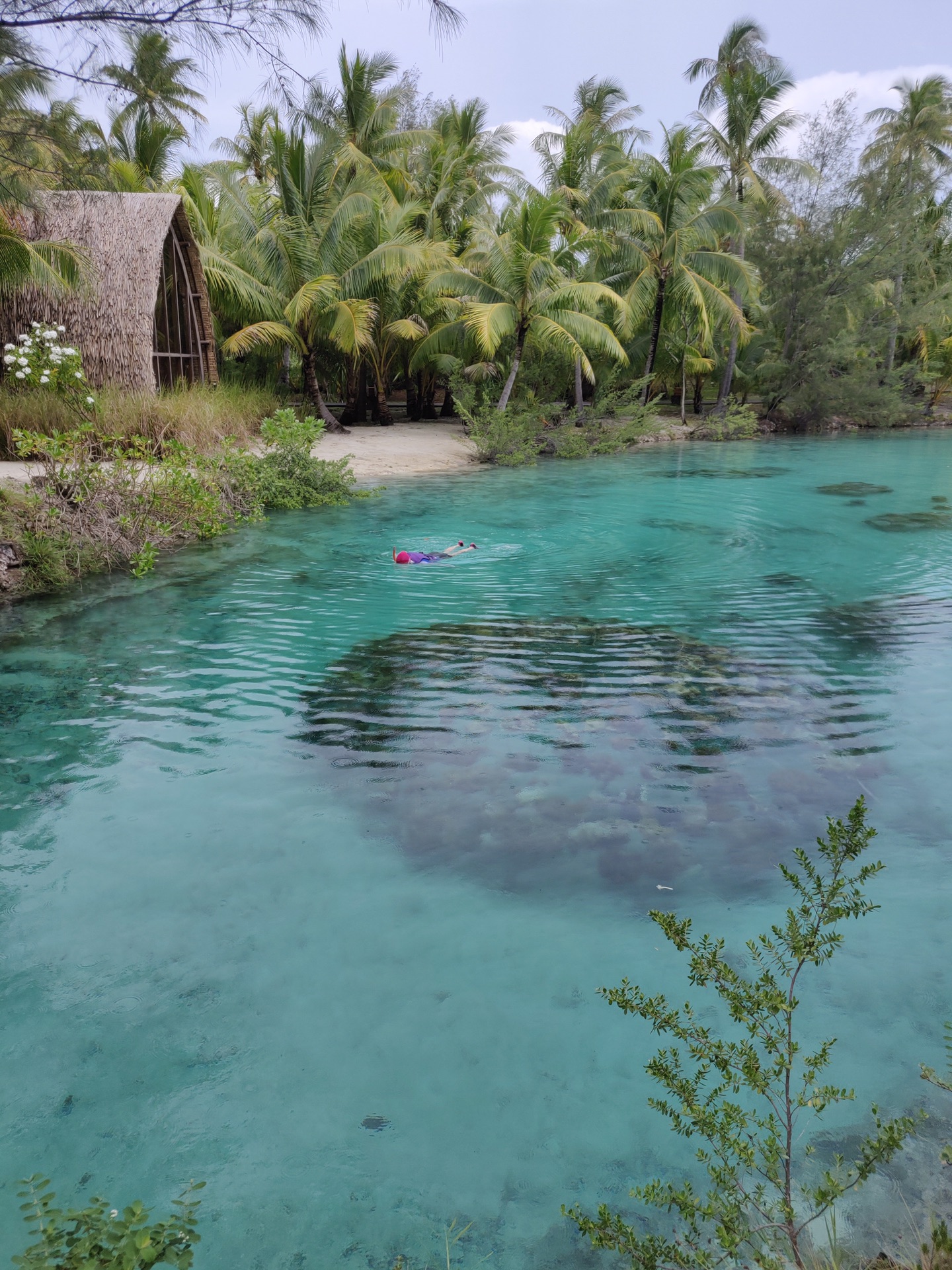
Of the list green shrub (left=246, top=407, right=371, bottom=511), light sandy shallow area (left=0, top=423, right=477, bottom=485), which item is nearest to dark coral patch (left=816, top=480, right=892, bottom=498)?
light sandy shallow area (left=0, top=423, right=477, bottom=485)

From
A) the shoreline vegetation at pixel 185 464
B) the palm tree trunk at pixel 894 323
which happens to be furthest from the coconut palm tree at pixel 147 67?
the palm tree trunk at pixel 894 323

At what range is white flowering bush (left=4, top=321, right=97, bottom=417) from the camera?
1217 centimetres

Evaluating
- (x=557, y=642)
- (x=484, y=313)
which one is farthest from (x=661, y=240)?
(x=557, y=642)

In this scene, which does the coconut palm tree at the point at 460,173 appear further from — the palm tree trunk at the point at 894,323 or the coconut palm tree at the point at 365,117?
the palm tree trunk at the point at 894,323

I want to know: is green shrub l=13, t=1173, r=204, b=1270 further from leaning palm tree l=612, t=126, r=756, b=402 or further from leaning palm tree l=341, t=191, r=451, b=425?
leaning palm tree l=612, t=126, r=756, b=402

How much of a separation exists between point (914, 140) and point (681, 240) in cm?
1486

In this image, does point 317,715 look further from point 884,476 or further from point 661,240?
point 661,240

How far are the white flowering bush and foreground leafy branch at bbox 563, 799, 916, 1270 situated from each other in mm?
12073

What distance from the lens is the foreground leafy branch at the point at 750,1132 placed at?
170 cm

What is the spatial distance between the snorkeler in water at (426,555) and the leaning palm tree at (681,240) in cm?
1381

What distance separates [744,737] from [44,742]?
4199mm

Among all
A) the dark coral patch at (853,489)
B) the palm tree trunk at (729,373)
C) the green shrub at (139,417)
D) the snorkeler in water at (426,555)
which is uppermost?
the palm tree trunk at (729,373)

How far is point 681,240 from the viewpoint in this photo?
22031 millimetres

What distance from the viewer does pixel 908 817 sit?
4.11 metres
